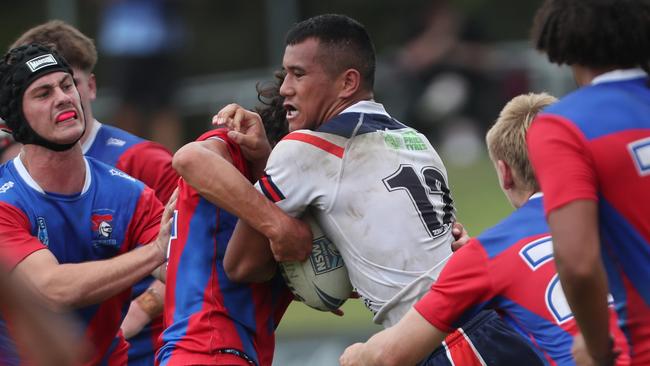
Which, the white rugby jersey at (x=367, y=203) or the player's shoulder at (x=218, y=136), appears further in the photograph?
the player's shoulder at (x=218, y=136)

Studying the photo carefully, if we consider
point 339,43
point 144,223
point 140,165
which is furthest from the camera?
point 140,165

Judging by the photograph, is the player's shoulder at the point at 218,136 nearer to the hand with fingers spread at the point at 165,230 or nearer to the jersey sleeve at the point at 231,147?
the jersey sleeve at the point at 231,147

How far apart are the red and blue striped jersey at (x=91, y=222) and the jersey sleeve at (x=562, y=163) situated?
2.38 m

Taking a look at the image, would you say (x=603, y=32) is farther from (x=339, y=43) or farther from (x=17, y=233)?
(x=17, y=233)

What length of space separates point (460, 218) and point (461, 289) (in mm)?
10064

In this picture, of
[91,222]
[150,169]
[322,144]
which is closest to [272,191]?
[322,144]

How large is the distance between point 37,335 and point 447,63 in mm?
13827

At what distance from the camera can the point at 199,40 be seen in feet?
68.2

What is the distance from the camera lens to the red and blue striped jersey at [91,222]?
18.1 feet

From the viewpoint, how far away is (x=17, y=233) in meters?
5.43

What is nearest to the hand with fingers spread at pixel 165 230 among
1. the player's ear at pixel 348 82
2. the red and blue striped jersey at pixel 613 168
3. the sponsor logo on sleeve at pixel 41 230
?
the sponsor logo on sleeve at pixel 41 230

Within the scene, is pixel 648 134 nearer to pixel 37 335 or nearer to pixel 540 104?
pixel 540 104

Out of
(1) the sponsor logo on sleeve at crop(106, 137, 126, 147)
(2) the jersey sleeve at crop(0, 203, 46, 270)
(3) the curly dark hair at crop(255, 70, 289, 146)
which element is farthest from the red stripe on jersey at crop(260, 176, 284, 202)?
(1) the sponsor logo on sleeve at crop(106, 137, 126, 147)

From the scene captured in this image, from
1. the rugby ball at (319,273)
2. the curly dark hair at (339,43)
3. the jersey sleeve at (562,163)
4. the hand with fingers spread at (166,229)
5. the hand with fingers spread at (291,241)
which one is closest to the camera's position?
the jersey sleeve at (562,163)
